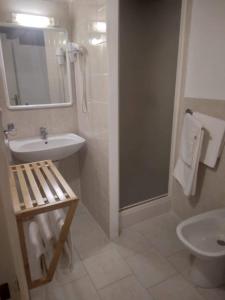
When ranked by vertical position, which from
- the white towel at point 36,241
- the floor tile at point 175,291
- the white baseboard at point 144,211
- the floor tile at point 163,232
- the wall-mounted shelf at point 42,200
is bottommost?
the floor tile at point 175,291

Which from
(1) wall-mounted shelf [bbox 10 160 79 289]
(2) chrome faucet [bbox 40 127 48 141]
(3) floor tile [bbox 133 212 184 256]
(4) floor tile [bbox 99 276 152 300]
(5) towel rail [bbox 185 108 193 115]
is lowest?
(4) floor tile [bbox 99 276 152 300]

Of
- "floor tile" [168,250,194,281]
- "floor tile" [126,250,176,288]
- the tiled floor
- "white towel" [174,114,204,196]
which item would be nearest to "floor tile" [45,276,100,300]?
the tiled floor

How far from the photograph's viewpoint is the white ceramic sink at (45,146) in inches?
68.2

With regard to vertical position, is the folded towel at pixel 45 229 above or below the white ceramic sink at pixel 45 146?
below

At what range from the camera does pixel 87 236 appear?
2.00m

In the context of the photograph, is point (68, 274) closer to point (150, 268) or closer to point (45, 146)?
point (150, 268)

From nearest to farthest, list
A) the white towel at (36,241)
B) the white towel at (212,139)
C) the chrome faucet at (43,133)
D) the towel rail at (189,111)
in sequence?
the white towel at (36,241) < the white towel at (212,139) < the towel rail at (189,111) < the chrome faucet at (43,133)

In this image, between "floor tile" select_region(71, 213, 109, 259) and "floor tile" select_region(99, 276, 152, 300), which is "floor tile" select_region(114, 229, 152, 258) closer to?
"floor tile" select_region(71, 213, 109, 259)

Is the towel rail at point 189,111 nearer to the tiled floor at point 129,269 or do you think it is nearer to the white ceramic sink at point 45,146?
the white ceramic sink at point 45,146

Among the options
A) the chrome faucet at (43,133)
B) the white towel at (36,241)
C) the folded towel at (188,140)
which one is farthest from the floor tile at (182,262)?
the chrome faucet at (43,133)

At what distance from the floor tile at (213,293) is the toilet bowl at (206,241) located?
25 millimetres

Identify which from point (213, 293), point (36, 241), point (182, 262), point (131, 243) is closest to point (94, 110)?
point (36, 241)

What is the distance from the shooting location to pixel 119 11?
1513 mm

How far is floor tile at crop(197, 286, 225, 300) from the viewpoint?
1.43m
